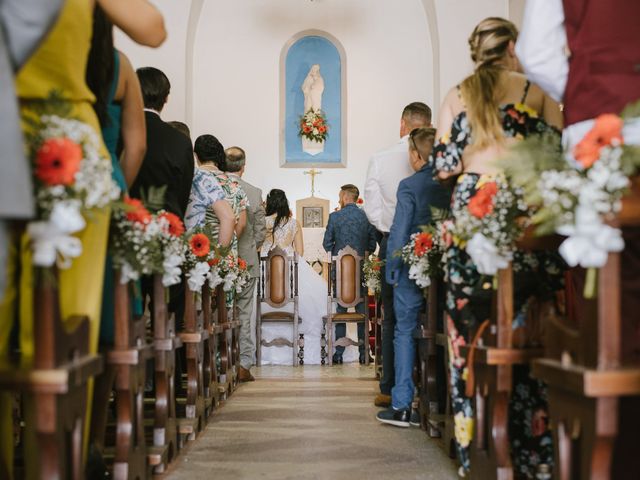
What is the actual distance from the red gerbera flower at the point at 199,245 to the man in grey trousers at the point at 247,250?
9.10 ft

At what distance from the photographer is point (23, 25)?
1.71m

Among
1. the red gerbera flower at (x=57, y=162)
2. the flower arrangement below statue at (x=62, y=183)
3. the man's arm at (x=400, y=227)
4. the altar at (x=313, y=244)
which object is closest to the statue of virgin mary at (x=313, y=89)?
the altar at (x=313, y=244)

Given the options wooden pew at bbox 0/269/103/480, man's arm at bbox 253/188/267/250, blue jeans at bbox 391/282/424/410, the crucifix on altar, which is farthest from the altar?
wooden pew at bbox 0/269/103/480

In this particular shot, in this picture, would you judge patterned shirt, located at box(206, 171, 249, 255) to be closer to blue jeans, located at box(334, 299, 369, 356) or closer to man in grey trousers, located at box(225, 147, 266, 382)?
man in grey trousers, located at box(225, 147, 266, 382)

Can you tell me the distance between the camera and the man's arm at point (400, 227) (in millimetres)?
4234

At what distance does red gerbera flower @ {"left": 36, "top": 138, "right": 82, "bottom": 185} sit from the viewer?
181 cm

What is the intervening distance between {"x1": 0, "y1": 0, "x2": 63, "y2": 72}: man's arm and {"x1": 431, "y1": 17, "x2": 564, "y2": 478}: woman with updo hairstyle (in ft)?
5.34

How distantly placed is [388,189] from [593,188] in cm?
328

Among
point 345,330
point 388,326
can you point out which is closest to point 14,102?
point 388,326

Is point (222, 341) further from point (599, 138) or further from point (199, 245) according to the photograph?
point (599, 138)

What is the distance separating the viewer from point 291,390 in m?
5.93

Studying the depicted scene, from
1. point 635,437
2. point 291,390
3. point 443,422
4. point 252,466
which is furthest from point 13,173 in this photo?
point 291,390

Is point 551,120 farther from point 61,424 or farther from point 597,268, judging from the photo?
point 61,424

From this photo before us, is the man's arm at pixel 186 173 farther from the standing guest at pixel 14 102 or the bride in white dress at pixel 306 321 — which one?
the bride in white dress at pixel 306 321
